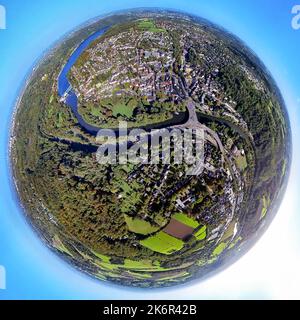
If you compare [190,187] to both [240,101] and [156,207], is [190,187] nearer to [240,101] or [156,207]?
[156,207]

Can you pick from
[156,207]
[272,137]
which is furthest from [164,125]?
[272,137]

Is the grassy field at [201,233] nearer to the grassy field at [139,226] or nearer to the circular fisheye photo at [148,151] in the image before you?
the circular fisheye photo at [148,151]

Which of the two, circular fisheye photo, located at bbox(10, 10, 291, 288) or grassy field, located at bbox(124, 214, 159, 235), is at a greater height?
circular fisheye photo, located at bbox(10, 10, 291, 288)

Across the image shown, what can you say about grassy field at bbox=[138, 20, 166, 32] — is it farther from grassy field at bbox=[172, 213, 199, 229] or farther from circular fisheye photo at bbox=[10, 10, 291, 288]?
grassy field at bbox=[172, 213, 199, 229]

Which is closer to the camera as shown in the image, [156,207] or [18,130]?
[156,207]
